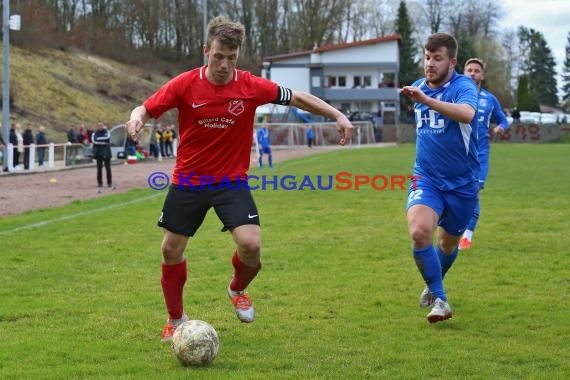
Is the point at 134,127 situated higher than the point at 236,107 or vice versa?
the point at 236,107

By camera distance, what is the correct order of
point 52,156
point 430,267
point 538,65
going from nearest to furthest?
point 430,267 < point 52,156 < point 538,65

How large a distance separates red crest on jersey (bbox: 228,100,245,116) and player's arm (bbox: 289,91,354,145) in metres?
0.40

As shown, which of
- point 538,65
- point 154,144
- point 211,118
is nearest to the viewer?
point 211,118

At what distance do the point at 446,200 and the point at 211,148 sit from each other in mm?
2018

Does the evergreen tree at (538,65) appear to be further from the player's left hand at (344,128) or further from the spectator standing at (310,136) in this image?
→ the player's left hand at (344,128)

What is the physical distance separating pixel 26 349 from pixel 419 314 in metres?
3.09

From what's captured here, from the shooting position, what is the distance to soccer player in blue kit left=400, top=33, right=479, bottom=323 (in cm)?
631

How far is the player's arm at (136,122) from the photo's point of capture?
533 cm

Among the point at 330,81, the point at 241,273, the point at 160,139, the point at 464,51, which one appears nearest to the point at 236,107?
the point at 241,273

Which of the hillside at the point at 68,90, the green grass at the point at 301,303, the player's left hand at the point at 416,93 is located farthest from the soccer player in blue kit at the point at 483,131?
the hillside at the point at 68,90

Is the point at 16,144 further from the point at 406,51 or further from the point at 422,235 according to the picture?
the point at 406,51

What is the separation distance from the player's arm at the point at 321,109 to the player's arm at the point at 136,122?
3.50 feet

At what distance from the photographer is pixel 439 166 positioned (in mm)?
6477

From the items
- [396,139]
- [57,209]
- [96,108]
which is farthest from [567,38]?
[57,209]
